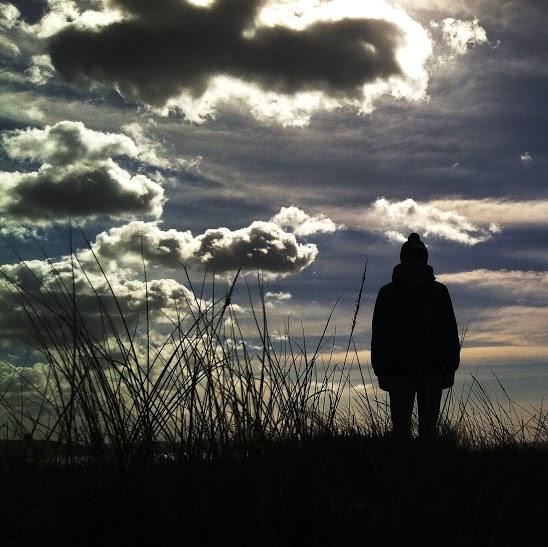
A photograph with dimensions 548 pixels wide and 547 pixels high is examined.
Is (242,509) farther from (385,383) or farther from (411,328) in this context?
(411,328)

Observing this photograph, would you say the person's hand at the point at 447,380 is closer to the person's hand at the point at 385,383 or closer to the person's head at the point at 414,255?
the person's hand at the point at 385,383

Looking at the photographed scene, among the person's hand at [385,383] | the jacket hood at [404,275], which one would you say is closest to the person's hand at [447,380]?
the person's hand at [385,383]

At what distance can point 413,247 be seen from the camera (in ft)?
17.5

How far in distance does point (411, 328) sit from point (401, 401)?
61 centimetres

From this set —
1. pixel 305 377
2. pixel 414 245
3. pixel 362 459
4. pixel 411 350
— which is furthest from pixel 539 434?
pixel 305 377

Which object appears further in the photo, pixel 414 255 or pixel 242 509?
pixel 414 255

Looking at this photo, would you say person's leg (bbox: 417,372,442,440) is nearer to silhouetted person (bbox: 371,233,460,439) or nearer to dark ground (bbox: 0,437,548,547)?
silhouetted person (bbox: 371,233,460,439)

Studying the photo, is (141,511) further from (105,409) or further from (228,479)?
(105,409)

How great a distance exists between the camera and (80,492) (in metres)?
2.57

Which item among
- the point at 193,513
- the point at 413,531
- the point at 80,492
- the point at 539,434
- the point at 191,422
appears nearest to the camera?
the point at 193,513

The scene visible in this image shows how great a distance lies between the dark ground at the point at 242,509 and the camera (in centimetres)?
222

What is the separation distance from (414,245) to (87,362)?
3.16m

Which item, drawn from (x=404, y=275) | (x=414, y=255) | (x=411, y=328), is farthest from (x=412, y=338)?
(x=414, y=255)

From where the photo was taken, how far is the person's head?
210 inches
